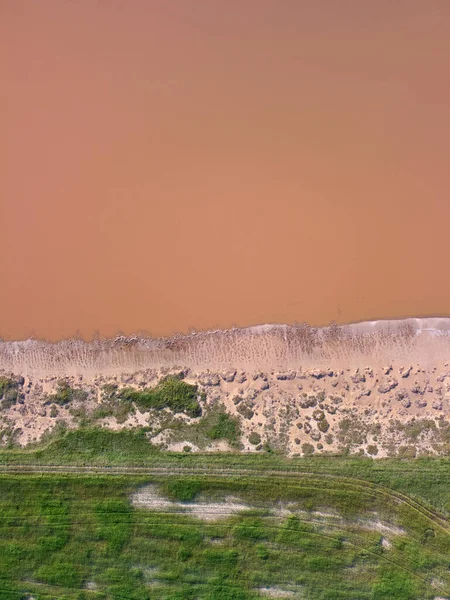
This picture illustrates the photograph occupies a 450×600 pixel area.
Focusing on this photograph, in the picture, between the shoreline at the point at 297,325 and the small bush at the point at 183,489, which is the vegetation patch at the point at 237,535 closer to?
the small bush at the point at 183,489

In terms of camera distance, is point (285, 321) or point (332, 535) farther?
point (285, 321)

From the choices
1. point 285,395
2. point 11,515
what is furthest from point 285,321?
point 11,515

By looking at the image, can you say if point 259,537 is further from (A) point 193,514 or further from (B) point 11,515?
(B) point 11,515

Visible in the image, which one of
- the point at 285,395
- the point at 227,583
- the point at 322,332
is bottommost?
the point at 227,583

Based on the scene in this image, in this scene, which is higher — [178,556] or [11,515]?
[11,515]

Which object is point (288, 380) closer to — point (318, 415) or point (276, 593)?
point (318, 415)
